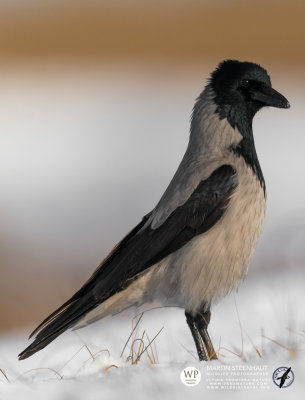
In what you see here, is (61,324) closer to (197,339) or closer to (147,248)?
(147,248)

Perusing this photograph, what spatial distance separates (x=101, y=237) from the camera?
6449 millimetres

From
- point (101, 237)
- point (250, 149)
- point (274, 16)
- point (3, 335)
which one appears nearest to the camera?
point (250, 149)

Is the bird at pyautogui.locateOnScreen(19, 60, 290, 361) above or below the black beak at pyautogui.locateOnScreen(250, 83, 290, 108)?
below

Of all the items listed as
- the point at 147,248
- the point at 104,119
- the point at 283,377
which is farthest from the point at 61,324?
the point at 104,119

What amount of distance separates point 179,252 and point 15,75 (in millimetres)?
6691

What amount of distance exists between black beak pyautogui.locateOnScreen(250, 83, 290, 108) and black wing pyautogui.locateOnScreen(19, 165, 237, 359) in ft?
1.58

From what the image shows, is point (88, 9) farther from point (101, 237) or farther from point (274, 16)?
point (101, 237)

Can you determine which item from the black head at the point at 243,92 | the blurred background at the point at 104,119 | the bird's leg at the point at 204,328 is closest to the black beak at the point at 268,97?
the black head at the point at 243,92

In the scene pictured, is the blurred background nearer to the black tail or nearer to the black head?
the black head

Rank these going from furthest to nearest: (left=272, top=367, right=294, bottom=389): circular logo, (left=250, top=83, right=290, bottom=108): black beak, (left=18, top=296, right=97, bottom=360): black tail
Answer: (left=250, top=83, right=290, bottom=108): black beak → (left=18, top=296, right=97, bottom=360): black tail → (left=272, top=367, right=294, bottom=389): circular logo

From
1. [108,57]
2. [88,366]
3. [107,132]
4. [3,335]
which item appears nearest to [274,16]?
[107,132]

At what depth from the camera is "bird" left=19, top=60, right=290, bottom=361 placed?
3672mm

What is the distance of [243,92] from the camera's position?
4008 mm

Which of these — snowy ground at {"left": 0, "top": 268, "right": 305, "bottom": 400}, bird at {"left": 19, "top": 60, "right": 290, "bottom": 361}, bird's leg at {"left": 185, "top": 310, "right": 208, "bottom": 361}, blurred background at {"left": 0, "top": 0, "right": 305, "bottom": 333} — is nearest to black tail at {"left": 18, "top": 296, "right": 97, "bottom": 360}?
bird at {"left": 19, "top": 60, "right": 290, "bottom": 361}
